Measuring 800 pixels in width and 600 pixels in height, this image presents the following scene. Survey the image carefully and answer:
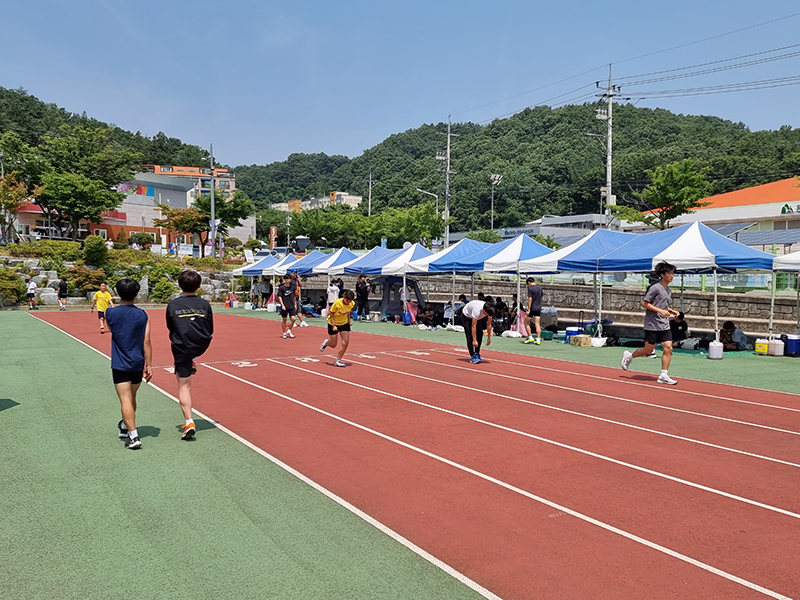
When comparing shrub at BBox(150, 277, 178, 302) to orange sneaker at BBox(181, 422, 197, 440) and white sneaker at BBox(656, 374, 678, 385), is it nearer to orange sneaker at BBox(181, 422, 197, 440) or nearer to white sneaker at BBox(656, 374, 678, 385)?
white sneaker at BBox(656, 374, 678, 385)

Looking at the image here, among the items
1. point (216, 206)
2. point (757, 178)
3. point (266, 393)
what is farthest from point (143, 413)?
point (757, 178)

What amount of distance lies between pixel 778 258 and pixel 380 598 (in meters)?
15.4

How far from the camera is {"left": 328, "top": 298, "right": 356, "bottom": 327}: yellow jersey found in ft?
39.2

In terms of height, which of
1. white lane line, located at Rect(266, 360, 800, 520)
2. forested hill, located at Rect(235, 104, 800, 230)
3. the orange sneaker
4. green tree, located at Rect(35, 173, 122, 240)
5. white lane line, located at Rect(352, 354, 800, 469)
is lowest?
white lane line, located at Rect(352, 354, 800, 469)

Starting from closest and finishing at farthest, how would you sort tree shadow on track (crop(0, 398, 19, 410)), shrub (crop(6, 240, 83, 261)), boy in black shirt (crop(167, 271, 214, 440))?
1. boy in black shirt (crop(167, 271, 214, 440))
2. tree shadow on track (crop(0, 398, 19, 410))
3. shrub (crop(6, 240, 83, 261))

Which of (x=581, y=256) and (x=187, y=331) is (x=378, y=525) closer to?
(x=187, y=331)

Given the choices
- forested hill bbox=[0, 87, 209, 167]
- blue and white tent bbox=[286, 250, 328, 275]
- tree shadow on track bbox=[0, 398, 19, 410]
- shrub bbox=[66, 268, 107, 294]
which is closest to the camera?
tree shadow on track bbox=[0, 398, 19, 410]

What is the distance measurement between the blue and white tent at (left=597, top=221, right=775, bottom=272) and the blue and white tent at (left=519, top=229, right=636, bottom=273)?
0.56 metres

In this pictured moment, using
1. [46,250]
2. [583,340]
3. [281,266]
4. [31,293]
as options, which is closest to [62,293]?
[31,293]

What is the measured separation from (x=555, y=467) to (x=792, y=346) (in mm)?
12784

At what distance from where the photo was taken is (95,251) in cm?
3966

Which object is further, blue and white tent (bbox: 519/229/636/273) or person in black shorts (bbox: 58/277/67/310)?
person in black shorts (bbox: 58/277/67/310)

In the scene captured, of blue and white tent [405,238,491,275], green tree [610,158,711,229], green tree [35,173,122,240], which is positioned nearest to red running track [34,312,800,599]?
blue and white tent [405,238,491,275]

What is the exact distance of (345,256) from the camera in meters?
29.9
